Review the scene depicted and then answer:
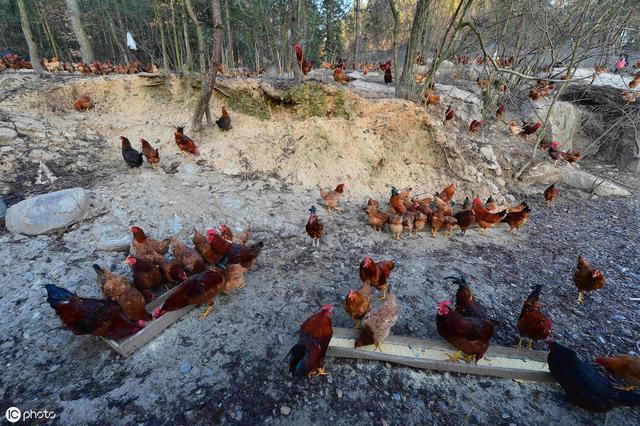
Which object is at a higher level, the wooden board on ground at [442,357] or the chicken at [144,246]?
the chicken at [144,246]

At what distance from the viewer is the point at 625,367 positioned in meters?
3.16

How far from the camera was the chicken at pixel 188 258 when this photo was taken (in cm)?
427

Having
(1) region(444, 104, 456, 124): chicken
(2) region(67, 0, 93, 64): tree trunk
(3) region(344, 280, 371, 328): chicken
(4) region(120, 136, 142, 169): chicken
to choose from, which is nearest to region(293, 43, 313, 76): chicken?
(1) region(444, 104, 456, 124): chicken

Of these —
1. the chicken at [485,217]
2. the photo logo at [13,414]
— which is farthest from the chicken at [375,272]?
the photo logo at [13,414]

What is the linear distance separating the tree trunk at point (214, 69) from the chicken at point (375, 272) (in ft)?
19.3

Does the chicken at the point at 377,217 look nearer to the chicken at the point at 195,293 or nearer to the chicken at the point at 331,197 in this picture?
the chicken at the point at 331,197

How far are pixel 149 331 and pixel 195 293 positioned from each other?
24.5 inches

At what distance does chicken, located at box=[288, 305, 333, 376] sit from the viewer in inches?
117

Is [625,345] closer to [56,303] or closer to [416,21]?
[56,303]

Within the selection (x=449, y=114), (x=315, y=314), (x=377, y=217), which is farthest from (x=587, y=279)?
(x=449, y=114)

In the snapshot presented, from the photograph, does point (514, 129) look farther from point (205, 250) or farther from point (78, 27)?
point (78, 27)

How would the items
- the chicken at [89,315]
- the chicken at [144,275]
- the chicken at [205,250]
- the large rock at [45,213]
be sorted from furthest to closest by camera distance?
the large rock at [45,213]
the chicken at [205,250]
the chicken at [144,275]
the chicken at [89,315]

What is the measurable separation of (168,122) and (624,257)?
1154cm

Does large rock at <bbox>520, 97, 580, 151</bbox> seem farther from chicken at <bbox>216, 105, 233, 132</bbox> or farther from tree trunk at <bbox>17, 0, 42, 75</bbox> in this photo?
tree trunk at <bbox>17, 0, 42, 75</bbox>
